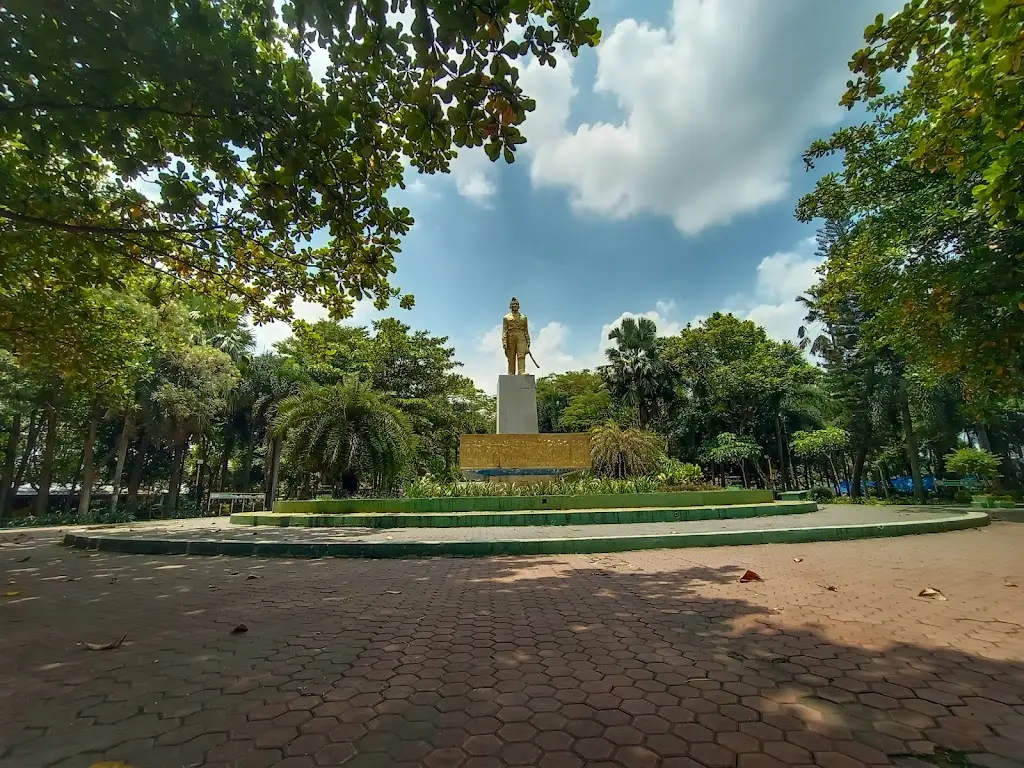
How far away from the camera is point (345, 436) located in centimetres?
1202

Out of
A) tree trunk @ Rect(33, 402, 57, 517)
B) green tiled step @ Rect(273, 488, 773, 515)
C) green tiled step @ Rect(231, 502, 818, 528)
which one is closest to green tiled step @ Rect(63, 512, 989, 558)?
green tiled step @ Rect(231, 502, 818, 528)

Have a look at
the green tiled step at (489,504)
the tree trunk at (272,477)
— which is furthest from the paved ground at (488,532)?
the tree trunk at (272,477)

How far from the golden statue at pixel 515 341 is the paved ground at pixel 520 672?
11422 millimetres

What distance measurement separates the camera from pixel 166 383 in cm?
2014

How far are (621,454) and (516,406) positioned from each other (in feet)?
11.7

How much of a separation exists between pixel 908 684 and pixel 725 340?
1321 inches

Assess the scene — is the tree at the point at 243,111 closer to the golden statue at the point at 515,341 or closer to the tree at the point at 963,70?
the tree at the point at 963,70

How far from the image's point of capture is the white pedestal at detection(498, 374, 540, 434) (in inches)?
600

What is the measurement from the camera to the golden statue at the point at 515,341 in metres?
16.2

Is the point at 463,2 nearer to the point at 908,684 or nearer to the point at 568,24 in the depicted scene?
the point at 568,24

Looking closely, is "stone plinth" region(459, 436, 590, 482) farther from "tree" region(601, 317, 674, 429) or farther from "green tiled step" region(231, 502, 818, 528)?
"tree" region(601, 317, 674, 429)

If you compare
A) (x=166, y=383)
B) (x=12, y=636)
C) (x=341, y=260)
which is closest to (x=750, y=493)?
(x=341, y=260)

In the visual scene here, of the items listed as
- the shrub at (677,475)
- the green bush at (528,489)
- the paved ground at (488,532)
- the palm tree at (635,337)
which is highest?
the palm tree at (635,337)

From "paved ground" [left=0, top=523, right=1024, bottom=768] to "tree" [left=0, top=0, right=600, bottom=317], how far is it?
330 centimetres
